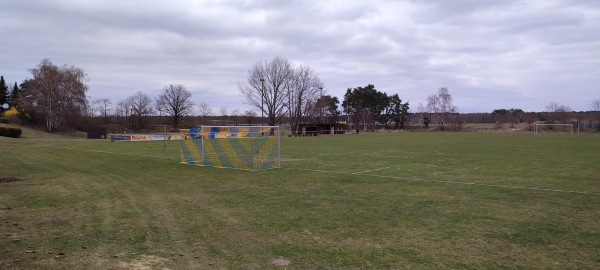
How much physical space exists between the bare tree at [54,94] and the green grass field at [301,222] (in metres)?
49.2

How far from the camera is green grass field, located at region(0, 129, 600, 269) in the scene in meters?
5.36

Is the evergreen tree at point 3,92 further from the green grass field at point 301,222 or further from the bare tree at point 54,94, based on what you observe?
the green grass field at point 301,222

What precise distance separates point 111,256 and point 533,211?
7767 millimetres

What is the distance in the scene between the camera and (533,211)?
8.41 m

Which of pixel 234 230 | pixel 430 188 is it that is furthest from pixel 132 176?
pixel 430 188

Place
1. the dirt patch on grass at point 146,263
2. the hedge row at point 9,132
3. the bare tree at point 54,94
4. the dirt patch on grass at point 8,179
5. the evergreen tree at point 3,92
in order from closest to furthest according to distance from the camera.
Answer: the dirt patch on grass at point 146,263 → the dirt patch on grass at point 8,179 → the hedge row at point 9,132 → the bare tree at point 54,94 → the evergreen tree at point 3,92

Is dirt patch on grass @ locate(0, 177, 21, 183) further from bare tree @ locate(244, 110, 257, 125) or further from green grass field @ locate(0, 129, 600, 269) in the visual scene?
bare tree @ locate(244, 110, 257, 125)

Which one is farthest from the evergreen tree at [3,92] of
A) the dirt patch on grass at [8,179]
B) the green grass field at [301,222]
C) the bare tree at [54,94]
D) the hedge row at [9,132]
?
the dirt patch on grass at [8,179]

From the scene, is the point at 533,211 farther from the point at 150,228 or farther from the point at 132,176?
the point at 132,176

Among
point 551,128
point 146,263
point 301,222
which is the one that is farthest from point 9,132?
point 551,128

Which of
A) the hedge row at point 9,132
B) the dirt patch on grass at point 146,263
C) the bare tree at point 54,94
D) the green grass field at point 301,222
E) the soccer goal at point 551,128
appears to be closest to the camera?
the dirt patch on grass at point 146,263

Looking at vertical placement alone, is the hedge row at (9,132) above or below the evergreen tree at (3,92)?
below

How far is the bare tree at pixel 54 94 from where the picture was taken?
55719 mm

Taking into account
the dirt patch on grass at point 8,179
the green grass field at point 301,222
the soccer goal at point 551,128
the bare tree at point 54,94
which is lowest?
the green grass field at point 301,222
